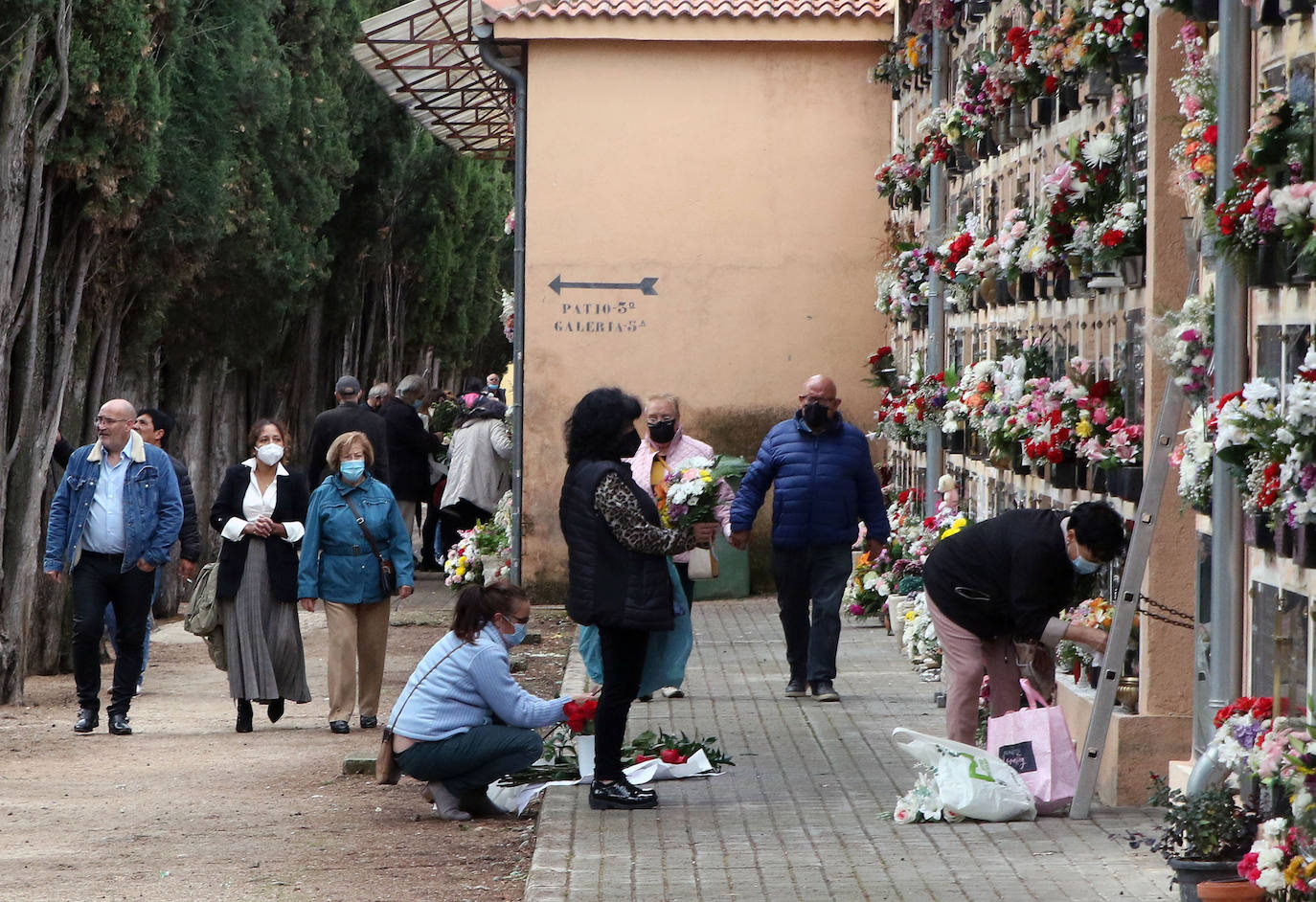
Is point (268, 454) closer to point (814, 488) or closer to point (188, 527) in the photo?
point (188, 527)

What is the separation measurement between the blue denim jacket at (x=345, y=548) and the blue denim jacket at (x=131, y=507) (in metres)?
1.08

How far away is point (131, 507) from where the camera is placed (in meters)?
12.1

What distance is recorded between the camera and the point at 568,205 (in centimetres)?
1789

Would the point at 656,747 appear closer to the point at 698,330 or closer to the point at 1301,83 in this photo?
the point at 1301,83

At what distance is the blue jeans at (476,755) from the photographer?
8.73 m

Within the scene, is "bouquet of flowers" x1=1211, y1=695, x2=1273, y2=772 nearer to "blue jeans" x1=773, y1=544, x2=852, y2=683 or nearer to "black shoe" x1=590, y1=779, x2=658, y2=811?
"black shoe" x1=590, y1=779, x2=658, y2=811

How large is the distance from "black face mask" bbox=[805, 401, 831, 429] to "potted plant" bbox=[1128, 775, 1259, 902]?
5675mm

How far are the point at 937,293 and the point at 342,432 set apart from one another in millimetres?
6213

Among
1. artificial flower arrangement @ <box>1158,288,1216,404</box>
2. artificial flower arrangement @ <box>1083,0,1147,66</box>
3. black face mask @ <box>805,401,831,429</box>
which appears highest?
artificial flower arrangement @ <box>1083,0,1147,66</box>

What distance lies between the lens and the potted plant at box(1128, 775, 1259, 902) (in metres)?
6.13

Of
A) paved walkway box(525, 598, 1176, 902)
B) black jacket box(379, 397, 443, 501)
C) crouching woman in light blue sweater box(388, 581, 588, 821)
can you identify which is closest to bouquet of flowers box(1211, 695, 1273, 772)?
paved walkway box(525, 598, 1176, 902)

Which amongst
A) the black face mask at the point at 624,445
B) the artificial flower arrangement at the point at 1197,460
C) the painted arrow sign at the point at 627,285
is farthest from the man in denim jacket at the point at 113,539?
the artificial flower arrangement at the point at 1197,460

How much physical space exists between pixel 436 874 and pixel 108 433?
17.5 feet

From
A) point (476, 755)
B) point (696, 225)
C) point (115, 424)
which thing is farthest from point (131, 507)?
point (696, 225)
